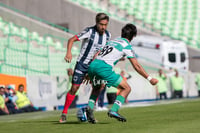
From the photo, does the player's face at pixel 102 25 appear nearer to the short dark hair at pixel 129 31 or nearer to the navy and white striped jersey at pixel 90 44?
the navy and white striped jersey at pixel 90 44

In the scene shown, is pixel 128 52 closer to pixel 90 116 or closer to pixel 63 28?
pixel 90 116

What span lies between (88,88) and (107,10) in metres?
13.4

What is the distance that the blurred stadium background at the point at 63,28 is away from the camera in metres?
24.0

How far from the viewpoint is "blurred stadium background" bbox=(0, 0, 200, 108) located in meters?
24.0

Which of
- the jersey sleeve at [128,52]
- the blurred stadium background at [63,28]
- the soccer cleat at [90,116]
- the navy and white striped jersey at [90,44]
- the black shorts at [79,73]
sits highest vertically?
the blurred stadium background at [63,28]

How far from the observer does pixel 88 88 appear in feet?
77.0

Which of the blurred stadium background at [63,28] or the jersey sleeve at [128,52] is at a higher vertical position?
the blurred stadium background at [63,28]

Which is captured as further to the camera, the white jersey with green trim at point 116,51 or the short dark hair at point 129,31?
the short dark hair at point 129,31

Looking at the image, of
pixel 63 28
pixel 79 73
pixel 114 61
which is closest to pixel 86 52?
pixel 79 73

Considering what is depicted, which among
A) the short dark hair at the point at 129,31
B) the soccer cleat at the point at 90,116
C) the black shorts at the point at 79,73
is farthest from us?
the black shorts at the point at 79,73

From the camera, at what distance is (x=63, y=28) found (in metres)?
30.9

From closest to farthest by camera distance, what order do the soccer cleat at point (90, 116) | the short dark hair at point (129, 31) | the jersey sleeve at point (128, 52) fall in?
1. the jersey sleeve at point (128, 52)
2. the short dark hair at point (129, 31)
3. the soccer cleat at point (90, 116)

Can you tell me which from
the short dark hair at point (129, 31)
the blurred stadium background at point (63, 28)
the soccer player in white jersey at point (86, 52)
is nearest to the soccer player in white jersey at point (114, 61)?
the short dark hair at point (129, 31)

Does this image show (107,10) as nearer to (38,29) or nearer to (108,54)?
(38,29)
